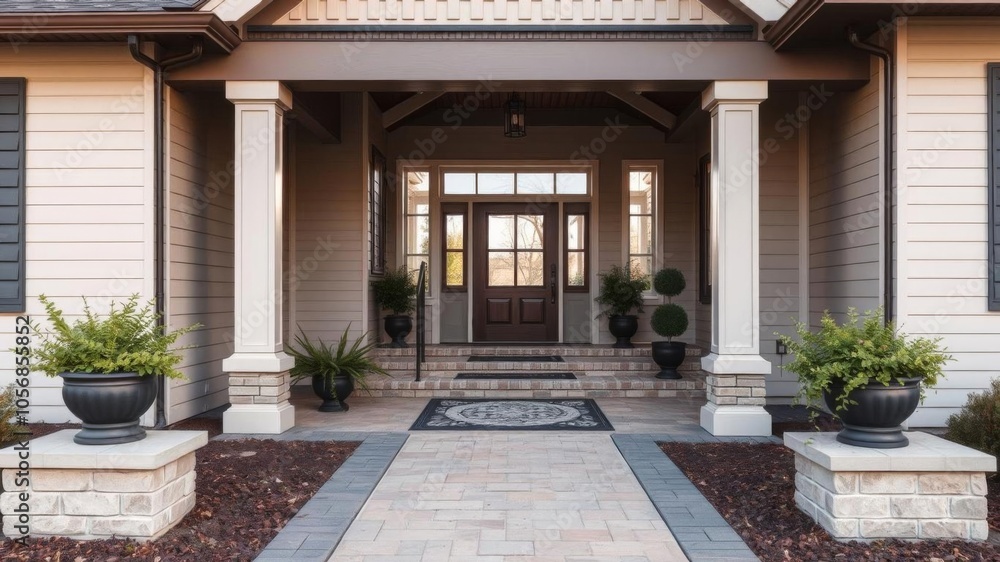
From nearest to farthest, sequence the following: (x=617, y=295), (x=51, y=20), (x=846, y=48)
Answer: (x=51, y=20), (x=846, y=48), (x=617, y=295)

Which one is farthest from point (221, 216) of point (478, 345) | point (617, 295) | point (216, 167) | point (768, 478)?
point (768, 478)

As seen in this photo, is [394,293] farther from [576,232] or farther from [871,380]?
[871,380]

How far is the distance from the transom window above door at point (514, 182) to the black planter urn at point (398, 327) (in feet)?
6.20

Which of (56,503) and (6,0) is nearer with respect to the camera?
(56,503)

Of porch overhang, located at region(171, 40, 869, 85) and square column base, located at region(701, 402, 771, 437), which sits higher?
porch overhang, located at region(171, 40, 869, 85)

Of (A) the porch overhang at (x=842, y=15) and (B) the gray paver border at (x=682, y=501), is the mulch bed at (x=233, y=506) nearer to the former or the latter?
(B) the gray paver border at (x=682, y=501)

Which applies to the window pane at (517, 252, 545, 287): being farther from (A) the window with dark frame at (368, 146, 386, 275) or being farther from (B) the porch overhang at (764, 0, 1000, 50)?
(B) the porch overhang at (764, 0, 1000, 50)

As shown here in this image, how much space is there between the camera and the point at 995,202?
4.69 m

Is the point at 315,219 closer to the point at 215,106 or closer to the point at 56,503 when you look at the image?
the point at 215,106

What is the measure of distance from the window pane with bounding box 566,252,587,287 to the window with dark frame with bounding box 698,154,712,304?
56.1 inches

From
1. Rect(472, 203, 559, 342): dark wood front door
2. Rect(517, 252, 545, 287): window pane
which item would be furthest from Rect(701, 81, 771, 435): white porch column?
Rect(517, 252, 545, 287): window pane

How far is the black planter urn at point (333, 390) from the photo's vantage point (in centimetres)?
574

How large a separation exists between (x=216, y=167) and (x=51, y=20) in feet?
5.61

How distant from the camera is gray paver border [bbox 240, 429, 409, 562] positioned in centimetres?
273
